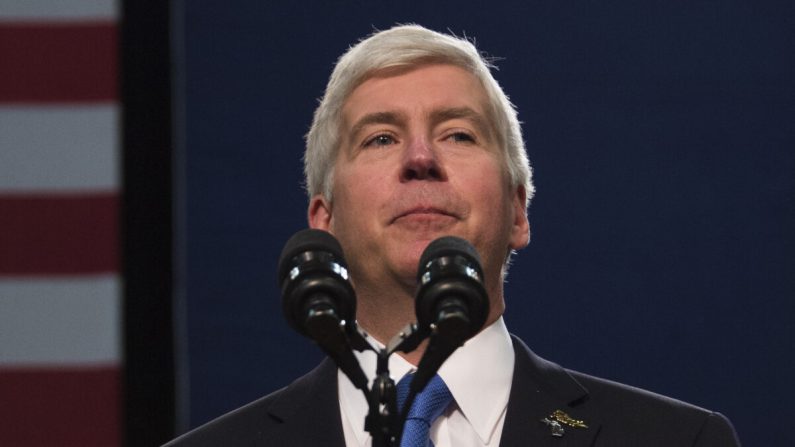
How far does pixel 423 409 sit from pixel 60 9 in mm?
1472

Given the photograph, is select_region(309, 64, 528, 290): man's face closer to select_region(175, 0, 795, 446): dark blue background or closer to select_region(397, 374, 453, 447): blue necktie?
select_region(397, 374, 453, 447): blue necktie

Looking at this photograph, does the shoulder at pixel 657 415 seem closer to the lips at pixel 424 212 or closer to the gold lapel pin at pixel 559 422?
the gold lapel pin at pixel 559 422

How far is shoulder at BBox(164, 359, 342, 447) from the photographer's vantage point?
1.68m

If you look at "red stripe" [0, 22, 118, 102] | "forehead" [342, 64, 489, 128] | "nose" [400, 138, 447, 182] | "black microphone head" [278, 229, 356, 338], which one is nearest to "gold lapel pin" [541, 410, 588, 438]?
"nose" [400, 138, 447, 182]

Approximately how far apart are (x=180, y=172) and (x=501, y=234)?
943mm

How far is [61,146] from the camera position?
8.59 feet

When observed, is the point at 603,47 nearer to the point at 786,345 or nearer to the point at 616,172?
the point at 616,172

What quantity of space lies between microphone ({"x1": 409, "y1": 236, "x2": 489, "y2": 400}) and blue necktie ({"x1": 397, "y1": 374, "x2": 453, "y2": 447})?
0.39 m

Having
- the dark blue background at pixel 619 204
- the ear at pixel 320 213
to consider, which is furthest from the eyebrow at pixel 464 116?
the dark blue background at pixel 619 204

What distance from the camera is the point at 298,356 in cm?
240

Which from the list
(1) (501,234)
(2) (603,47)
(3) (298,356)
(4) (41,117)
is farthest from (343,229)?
(4) (41,117)

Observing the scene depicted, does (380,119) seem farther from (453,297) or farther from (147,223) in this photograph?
(147,223)

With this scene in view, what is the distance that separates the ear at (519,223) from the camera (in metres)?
1.85

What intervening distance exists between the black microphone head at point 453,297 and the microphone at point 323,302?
0.07m
